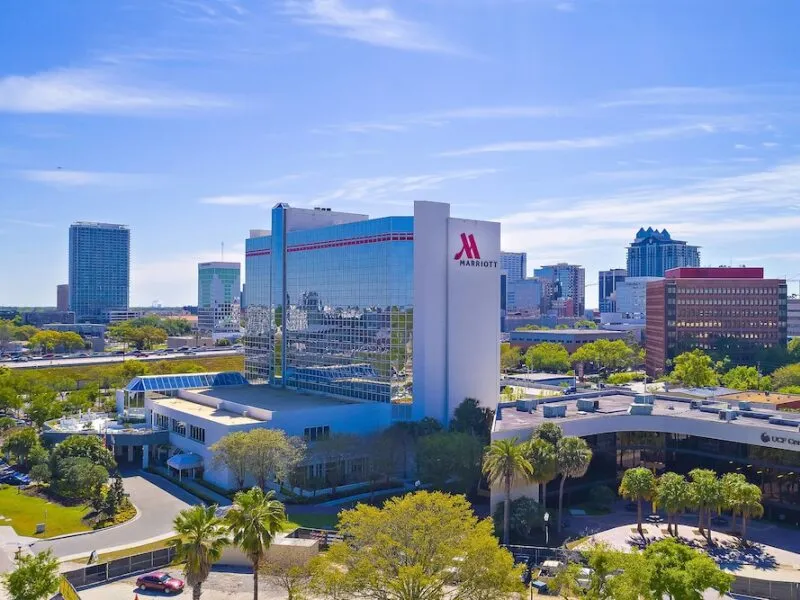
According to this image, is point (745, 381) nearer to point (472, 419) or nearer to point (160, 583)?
point (472, 419)

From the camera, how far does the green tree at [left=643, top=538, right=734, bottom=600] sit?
130ft

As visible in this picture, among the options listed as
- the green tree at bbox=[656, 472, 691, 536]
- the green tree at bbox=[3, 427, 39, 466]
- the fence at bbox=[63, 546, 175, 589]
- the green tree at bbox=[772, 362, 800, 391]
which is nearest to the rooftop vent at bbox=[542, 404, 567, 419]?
the green tree at bbox=[656, 472, 691, 536]

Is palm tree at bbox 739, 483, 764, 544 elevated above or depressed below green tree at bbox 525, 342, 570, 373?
below

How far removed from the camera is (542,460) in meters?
63.8

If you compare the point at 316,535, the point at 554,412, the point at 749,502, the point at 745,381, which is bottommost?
the point at 316,535

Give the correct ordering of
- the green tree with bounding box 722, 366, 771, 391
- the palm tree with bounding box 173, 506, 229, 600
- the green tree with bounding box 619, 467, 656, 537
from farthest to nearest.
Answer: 1. the green tree with bounding box 722, 366, 771, 391
2. the green tree with bounding box 619, 467, 656, 537
3. the palm tree with bounding box 173, 506, 229, 600

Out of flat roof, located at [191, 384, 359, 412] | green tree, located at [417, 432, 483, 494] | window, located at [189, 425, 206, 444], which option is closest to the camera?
green tree, located at [417, 432, 483, 494]

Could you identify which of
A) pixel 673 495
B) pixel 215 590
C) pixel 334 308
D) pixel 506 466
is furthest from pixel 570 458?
pixel 334 308

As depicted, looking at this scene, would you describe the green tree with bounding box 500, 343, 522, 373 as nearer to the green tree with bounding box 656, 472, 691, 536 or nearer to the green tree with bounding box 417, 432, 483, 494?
the green tree with bounding box 417, 432, 483, 494

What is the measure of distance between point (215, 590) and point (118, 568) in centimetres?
779

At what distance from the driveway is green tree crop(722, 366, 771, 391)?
317ft

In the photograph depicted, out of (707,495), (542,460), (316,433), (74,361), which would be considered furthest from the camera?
(74,361)

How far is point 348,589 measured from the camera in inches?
1467

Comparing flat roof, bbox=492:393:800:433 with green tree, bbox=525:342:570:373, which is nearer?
flat roof, bbox=492:393:800:433
